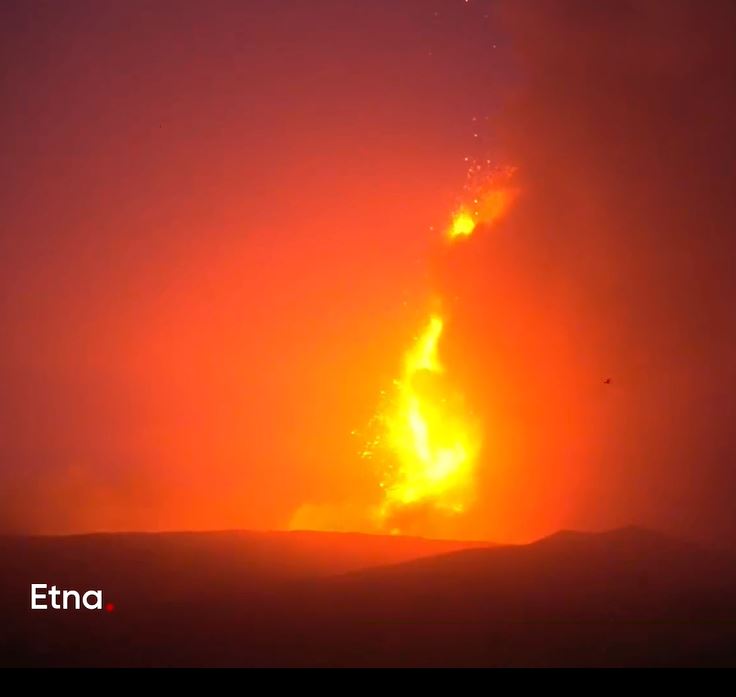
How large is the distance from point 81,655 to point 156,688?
3775 millimetres

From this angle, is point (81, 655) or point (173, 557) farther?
point (173, 557)

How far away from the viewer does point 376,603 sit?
17734mm

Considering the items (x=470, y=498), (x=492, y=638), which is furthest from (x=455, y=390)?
(x=492, y=638)

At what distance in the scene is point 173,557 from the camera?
2252 cm

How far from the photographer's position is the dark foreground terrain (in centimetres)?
1486

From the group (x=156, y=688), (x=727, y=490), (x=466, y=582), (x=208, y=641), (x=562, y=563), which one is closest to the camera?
(x=156, y=688)

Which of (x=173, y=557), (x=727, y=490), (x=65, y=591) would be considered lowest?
(x=65, y=591)

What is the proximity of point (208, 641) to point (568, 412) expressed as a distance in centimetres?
2160

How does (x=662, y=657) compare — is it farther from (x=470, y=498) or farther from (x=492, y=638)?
(x=470, y=498)

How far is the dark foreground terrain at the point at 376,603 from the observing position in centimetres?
1486

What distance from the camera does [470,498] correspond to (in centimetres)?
3111

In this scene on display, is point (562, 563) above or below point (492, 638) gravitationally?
above

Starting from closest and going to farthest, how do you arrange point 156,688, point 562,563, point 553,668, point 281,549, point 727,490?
point 156,688
point 553,668
point 562,563
point 281,549
point 727,490

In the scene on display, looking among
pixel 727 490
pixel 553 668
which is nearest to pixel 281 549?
pixel 553 668
